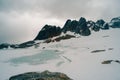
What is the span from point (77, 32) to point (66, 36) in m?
15.2

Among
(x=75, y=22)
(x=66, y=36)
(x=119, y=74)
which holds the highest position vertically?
(x=75, y=22)

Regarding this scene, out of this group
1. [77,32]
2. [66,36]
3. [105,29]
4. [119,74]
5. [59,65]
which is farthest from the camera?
[105,29]

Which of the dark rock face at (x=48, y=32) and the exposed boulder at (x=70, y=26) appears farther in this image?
the exposed boulder at (x=70, y=26)

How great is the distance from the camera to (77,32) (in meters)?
162

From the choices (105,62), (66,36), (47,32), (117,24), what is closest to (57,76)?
(105,62)

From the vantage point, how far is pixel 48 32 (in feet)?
531

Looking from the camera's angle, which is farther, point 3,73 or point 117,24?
point 117,24

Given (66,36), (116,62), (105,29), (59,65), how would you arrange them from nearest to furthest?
1. (116,62)
2. (59,65)
3. (66,36)
4. (105,29)

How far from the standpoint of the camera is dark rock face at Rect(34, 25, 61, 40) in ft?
529

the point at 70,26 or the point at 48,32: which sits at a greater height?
the point at 70,26

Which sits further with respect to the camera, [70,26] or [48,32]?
[70,26]

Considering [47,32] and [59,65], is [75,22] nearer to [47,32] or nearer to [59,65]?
[47,32]

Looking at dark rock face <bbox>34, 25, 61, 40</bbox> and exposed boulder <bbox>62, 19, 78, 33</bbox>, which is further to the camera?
exposed boulder <bbox>62, 19, 78, 33</bbox>

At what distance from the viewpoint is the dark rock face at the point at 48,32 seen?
529 ft
